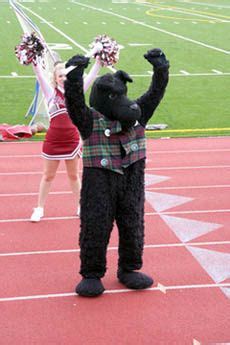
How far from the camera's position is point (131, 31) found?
97.3ft

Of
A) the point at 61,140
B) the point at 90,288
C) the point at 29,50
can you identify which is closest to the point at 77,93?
the point at 29,50

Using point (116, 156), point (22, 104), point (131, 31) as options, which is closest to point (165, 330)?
point (116, 156)

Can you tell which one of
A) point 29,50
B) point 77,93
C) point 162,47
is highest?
point 29,50

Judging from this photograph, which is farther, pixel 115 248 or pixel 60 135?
pixel 60 135

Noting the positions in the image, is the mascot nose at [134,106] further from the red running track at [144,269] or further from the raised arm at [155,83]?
the red running track at [144,269]

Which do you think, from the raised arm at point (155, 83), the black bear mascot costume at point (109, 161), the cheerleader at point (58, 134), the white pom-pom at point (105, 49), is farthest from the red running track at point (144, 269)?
the white pom-pom at point (105, 49)

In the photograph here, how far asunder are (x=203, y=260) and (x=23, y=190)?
307cm

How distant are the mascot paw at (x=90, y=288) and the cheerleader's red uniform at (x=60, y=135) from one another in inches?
71.2

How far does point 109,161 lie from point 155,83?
76cm

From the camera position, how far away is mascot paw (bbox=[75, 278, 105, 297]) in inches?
212

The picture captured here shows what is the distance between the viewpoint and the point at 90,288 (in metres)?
5.39

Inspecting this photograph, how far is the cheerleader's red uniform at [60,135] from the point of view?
22.3 feet

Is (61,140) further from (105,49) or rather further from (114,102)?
(114,102)

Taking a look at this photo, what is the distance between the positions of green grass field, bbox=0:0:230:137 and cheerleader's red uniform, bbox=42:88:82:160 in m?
5.01
